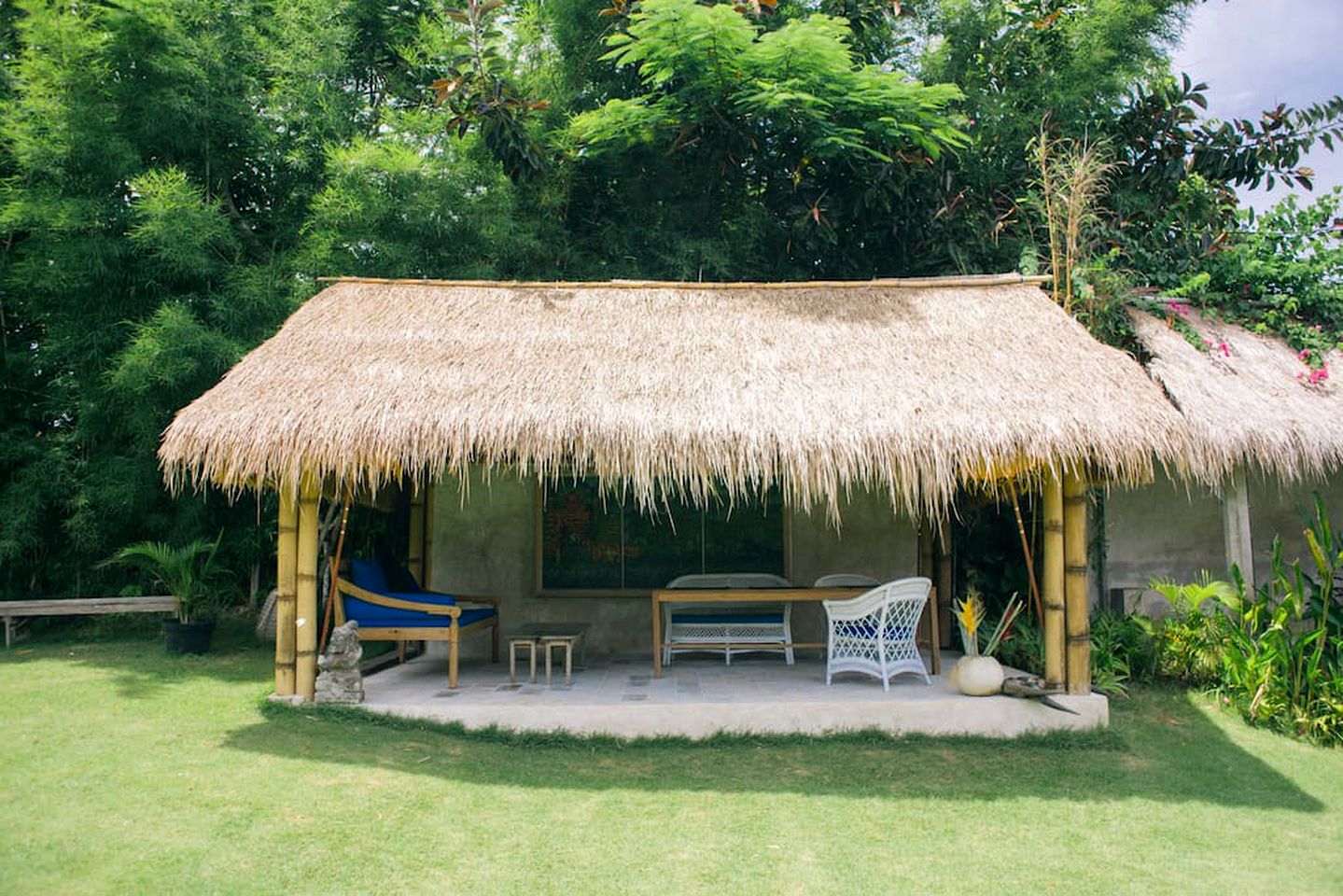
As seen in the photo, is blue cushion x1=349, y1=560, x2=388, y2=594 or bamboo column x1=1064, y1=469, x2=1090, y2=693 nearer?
bamboo column x1=1064, y1=469, x2=1090, y2=693

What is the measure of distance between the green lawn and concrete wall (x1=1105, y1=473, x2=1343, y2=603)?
2215mm

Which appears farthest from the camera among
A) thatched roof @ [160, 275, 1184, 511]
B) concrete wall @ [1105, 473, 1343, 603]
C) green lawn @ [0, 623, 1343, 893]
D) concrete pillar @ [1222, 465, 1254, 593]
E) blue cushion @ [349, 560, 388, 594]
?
concrete wall @ [1105, 473, 1343, 603]

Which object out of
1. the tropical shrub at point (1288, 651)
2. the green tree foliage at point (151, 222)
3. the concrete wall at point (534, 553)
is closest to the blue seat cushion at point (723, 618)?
the concrete wall at point (534, 553)

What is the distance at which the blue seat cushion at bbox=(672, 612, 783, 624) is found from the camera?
6.66 metres

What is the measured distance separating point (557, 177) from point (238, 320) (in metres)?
3.42

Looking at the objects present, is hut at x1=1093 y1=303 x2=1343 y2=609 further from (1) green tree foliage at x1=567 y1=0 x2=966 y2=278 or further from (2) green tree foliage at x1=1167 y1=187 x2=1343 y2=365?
(1) green tree foliage at x1=567 y1=0 x2=966 y2=278

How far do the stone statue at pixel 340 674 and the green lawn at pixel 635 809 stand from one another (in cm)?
16

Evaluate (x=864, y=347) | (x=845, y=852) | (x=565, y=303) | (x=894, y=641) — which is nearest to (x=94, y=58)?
(x=565, y=303)

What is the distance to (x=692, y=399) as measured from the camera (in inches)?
215

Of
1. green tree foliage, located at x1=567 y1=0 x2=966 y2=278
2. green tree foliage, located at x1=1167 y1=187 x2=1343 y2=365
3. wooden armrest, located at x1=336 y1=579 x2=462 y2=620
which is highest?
green tree foliage, located at x1=567 y1=0 x2=966 y2=278

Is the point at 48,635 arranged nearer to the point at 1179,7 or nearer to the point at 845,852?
the point at 845,852

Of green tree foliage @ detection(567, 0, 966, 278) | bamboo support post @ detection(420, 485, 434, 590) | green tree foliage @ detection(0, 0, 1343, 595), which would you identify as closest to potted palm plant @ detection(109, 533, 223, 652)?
green tree foliage @ detection(0, 0, 1343, 595)

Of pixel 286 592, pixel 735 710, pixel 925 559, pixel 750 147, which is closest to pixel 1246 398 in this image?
pixel 925 559

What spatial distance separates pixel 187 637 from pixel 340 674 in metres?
3.20
